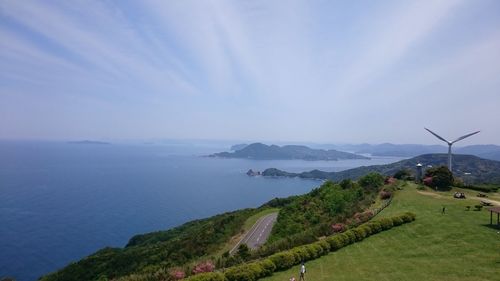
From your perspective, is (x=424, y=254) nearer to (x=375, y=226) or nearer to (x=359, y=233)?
(x=359, y=233)

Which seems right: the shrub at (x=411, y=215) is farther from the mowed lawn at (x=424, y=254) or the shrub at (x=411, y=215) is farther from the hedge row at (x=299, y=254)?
the mowed lawn at (x=424, y=254)

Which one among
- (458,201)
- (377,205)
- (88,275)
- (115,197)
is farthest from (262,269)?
(115,197)

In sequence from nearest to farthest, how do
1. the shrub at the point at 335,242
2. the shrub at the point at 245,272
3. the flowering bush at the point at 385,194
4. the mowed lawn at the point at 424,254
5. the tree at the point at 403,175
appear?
1. the mowed lawn at the point at 424,254
2. the shrub at the point at 245,272
3. the shrub at the point at 335,242
4. the flowering bush at the point at 385,194
5. the tree at the point at 403,175

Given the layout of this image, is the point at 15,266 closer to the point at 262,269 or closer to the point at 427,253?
the point at 262,269

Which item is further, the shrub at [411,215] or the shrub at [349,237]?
the shrub at [411,215]

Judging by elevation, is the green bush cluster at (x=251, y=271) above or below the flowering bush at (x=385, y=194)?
below

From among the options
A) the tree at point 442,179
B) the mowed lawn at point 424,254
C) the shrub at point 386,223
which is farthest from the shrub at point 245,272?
the tree at point 442,179

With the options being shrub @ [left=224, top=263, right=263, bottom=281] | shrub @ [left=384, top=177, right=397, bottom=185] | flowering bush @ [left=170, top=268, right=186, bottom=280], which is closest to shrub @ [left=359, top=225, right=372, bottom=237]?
shrub @ [left=224, top=263, right=263, bottom=281]
